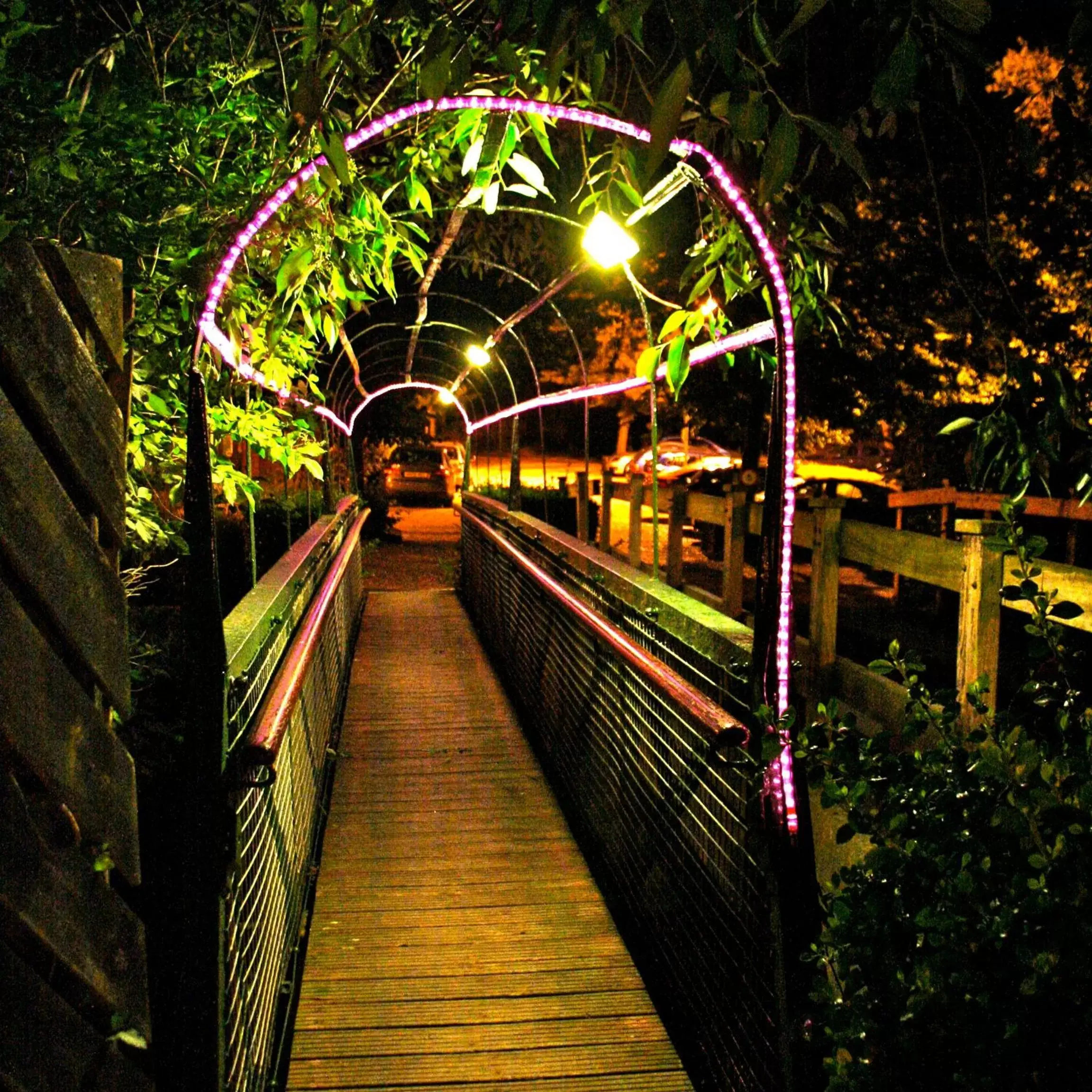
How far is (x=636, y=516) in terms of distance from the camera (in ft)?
27.3

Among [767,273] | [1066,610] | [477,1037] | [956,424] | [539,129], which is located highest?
[539,129]

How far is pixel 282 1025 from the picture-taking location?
3.24 meters

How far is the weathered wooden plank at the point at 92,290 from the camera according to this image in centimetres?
212

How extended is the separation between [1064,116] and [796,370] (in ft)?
2.84

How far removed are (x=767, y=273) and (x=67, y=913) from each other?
197 cm

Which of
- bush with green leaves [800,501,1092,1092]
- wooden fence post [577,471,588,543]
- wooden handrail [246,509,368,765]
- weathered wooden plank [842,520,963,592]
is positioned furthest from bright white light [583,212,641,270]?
wooden fence post [577,471,588,543]

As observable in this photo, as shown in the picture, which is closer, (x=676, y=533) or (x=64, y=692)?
(x=64, y=692)

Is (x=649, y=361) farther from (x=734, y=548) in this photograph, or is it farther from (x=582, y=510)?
(x=582, y=510)

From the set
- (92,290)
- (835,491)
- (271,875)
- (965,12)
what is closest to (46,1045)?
(271,875)

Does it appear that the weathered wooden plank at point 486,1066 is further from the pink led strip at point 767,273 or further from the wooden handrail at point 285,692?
the pink led strip at point 767,273

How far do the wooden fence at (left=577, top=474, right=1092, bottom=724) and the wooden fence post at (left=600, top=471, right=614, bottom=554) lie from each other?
3.23 meters

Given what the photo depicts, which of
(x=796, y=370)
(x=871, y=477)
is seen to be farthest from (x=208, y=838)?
(x=871, y=477)

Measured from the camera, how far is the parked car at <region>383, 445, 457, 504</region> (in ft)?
88.4

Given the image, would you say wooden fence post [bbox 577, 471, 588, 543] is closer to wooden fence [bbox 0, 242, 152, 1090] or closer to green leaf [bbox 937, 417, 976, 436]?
green leaf [bbox 937, 417, 976, 436]
